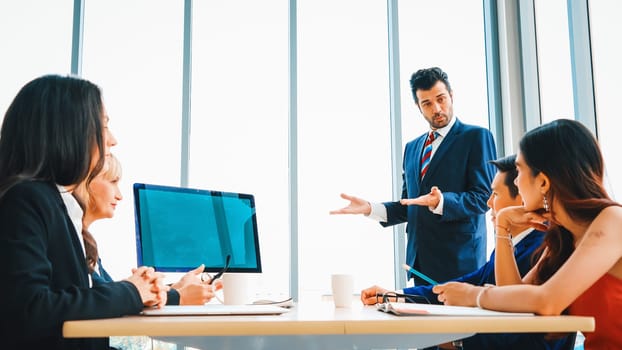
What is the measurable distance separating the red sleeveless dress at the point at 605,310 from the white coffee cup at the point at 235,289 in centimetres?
92

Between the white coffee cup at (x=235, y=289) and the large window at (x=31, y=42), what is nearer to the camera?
the white coffee cup at (x=235, y=289)

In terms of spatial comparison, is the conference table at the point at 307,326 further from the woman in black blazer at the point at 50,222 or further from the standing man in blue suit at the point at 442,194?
the standing man in blue suit at the point at 442,194

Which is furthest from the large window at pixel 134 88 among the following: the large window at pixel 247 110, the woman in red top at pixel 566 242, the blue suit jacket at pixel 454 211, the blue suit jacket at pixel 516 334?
the woman in red top at pixel 566 242

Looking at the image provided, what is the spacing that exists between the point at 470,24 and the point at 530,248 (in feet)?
8.54

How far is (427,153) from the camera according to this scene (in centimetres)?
295

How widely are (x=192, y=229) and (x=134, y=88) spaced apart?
2.25 metres

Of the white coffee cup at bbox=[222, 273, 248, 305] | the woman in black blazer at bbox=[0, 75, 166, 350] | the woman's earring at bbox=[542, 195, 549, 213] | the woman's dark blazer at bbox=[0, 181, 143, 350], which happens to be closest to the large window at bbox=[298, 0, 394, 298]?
the white coffee cup at bbox=[222, 273, 248, 305]

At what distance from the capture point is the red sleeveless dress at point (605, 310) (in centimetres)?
137

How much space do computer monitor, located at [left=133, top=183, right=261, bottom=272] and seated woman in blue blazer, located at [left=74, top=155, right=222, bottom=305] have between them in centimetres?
9

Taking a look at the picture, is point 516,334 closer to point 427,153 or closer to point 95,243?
point 95,243

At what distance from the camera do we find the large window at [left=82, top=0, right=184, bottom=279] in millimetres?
3682

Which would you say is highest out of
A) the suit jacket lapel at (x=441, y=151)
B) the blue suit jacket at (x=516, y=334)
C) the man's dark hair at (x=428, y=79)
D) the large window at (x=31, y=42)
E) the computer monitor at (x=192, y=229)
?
the large window at (x=31, y=42)

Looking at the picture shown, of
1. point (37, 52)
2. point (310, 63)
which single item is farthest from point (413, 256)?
point (37, 52)

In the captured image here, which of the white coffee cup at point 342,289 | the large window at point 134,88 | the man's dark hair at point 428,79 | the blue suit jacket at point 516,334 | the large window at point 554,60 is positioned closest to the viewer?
the blue suit jacket at point 516,334
